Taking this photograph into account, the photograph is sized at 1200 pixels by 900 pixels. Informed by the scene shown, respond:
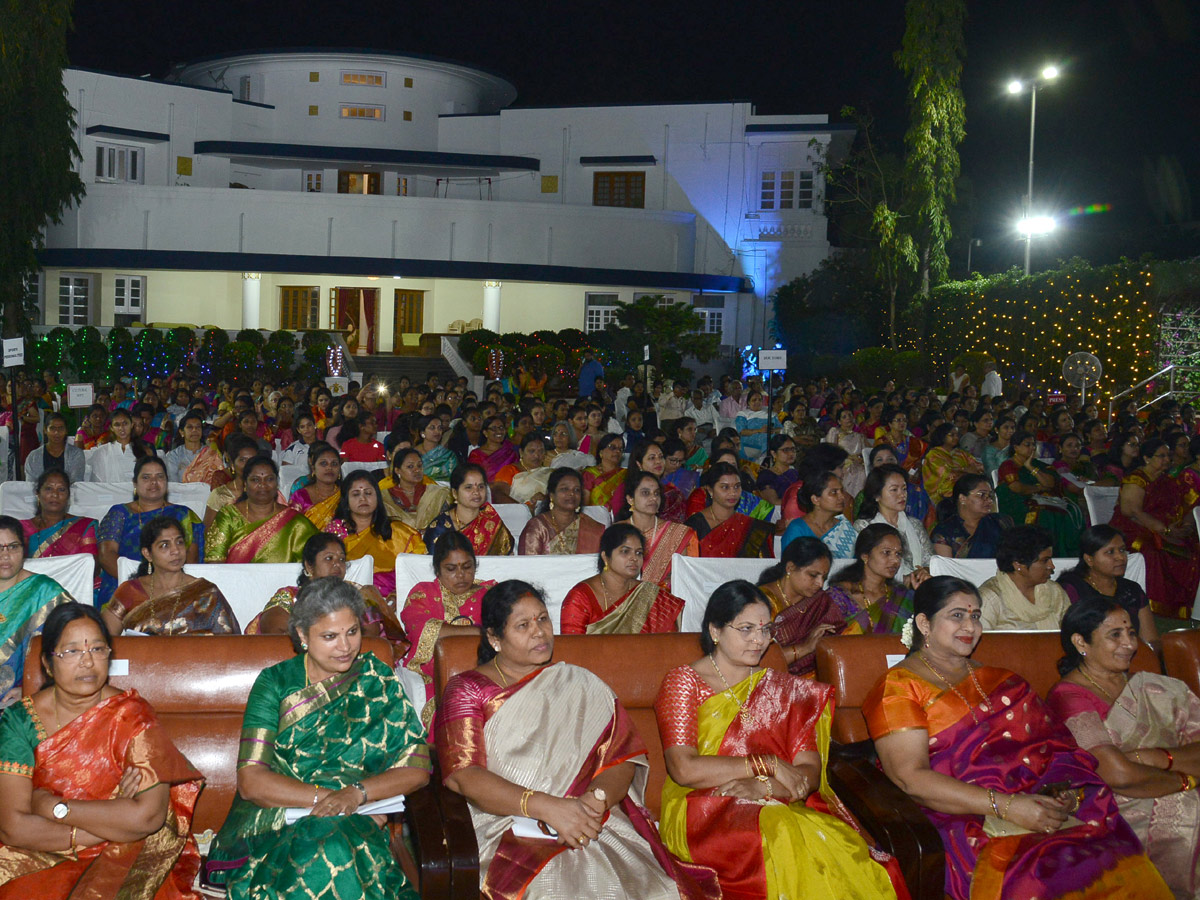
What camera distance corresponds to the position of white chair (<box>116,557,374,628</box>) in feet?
18.0

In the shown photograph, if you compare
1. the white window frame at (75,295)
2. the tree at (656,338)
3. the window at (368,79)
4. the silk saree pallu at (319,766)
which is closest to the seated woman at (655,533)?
the silk saree pallu at (319,766)

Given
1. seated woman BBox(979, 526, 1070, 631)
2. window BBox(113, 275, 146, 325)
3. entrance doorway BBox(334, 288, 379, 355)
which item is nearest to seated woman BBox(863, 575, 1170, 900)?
seated woman BBox(979, 526, 1070, 631)

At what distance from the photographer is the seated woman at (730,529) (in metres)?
Answer: 6.92

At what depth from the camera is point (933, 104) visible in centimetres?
2702

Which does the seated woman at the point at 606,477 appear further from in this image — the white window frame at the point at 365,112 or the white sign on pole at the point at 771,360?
the white window frame at the point at 365,112

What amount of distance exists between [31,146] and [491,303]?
1256cm

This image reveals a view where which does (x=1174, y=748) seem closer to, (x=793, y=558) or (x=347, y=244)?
(x=793, y=558)

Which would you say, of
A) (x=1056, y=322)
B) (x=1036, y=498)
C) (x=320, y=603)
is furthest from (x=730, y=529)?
(x=1056, y=322)

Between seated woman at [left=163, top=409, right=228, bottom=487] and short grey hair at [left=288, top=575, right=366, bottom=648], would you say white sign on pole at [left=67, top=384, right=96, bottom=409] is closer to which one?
seated woman at [left=163, top=409, right=228, bottom=487]

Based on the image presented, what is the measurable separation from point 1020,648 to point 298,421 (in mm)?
7167

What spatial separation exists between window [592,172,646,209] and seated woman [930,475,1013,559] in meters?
28.7

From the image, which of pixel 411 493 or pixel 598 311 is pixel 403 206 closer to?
pixel 598 311

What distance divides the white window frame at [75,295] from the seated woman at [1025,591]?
30.7m

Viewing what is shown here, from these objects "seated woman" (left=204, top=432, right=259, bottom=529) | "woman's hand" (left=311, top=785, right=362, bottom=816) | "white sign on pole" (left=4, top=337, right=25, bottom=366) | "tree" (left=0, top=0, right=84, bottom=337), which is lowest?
"woman's hand" (left=311, top=785, right=362, bottom=816)
